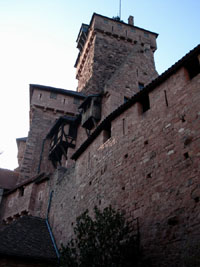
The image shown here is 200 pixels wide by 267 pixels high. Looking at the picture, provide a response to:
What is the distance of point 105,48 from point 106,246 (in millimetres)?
24245

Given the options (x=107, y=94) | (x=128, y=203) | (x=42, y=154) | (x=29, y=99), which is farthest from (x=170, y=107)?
(x=29, y=99)

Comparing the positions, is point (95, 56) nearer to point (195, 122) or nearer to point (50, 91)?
point (50, 91)

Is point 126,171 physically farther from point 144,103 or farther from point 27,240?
point 27,240

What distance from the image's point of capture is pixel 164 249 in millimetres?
7777

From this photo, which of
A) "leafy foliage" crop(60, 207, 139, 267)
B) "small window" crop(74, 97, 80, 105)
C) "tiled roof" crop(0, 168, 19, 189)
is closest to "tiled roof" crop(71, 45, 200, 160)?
"leafy foliage" crop(60, 207, 139, 267)

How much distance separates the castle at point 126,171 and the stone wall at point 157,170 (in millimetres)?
27

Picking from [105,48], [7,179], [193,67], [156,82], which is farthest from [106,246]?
[105,48]

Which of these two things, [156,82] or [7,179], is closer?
[156,82]

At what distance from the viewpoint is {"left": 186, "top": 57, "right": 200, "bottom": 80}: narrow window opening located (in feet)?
32.5

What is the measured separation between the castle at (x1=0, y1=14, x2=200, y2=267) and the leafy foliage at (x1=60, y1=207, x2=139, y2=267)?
0.55 m

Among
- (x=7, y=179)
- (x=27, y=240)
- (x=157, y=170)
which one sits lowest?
(x=27, y=240)

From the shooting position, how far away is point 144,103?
1173cm

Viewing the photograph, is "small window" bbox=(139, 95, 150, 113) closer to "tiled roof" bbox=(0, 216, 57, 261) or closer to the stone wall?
the stone wall

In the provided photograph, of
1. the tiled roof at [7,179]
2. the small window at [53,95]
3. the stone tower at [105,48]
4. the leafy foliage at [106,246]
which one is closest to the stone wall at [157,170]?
the leafy foliage at [106,246]
